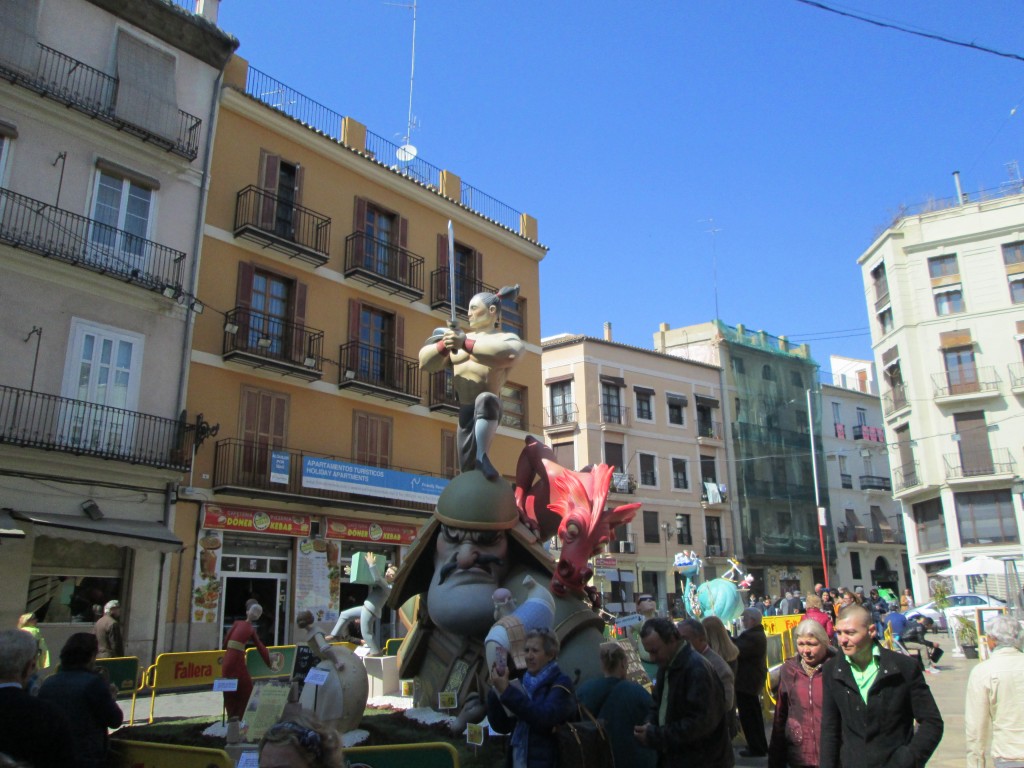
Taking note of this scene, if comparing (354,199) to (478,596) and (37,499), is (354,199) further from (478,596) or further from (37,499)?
(478,596)

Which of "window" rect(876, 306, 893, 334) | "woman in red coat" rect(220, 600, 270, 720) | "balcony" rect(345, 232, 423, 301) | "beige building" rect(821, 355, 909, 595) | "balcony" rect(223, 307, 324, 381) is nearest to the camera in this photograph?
"woman in red coat" rect(220, 600, 270, 720)

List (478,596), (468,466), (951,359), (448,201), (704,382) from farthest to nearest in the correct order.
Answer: (704,382) < (951,359) < (448,201) < (468,466) < (478,596)

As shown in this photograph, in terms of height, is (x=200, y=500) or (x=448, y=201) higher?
(x=448, y=201)

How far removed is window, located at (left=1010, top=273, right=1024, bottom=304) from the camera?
111 feet

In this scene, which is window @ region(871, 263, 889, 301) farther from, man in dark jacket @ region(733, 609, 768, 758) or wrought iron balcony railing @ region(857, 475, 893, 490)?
man in dark jacket @ region(733, 609, 768, 758)

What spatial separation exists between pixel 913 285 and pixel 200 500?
3077cm

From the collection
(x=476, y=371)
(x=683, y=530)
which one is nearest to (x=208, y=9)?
(x=476, y=371)

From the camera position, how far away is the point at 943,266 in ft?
116

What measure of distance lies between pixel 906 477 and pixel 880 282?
29.2 feet

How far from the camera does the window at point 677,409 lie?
4047cm

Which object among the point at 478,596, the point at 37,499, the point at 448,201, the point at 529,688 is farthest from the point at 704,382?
the point at 529,688

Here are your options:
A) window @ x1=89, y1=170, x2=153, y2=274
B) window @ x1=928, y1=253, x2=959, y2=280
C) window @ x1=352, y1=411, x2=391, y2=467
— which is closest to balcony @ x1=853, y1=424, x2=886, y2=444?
window @ x1=928, y1=253, x2=959, y2=280

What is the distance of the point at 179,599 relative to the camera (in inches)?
682

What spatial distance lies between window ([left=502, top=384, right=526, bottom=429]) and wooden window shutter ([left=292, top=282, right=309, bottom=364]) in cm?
744
